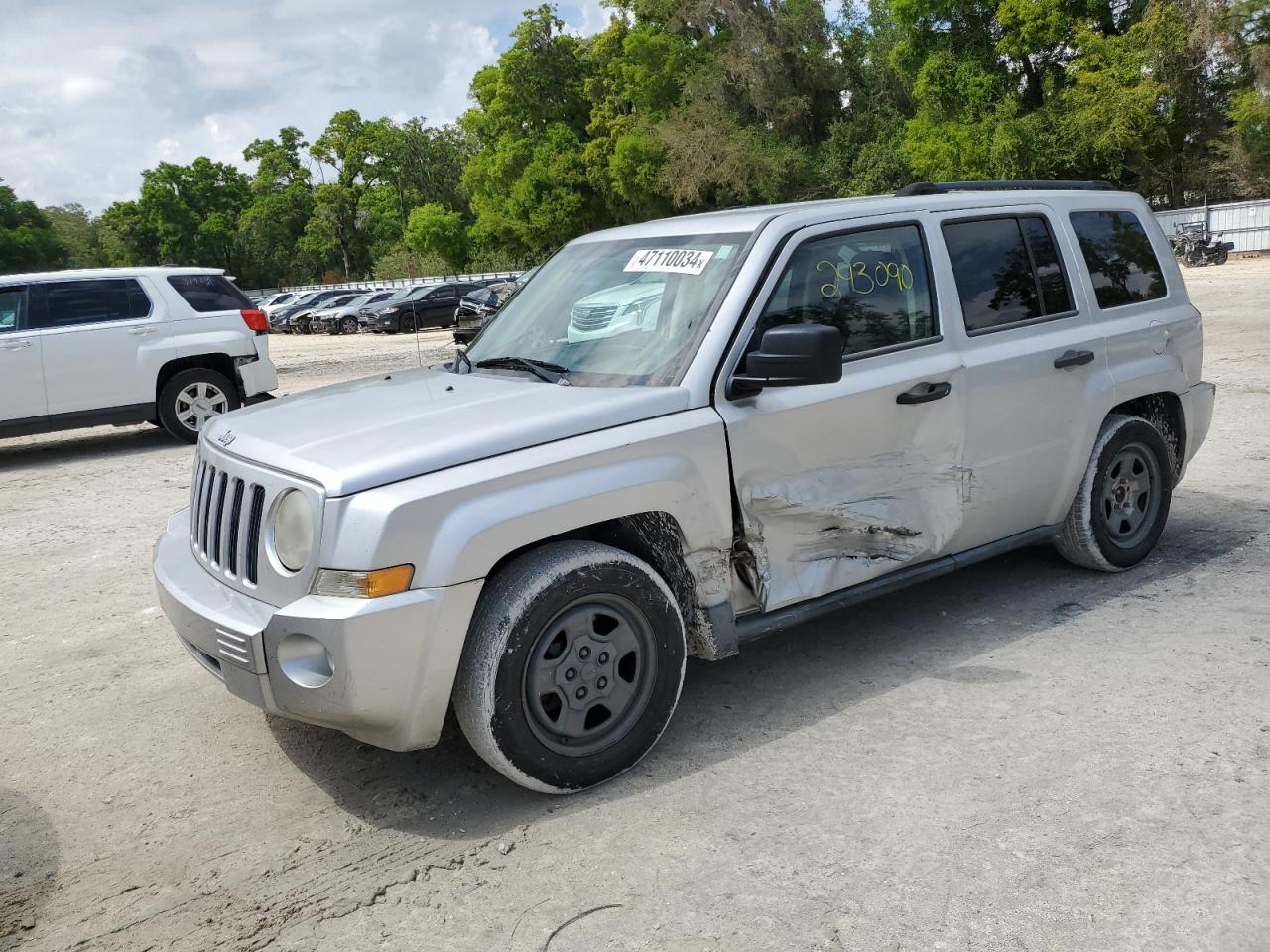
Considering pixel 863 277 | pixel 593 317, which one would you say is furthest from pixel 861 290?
pixel 593 317

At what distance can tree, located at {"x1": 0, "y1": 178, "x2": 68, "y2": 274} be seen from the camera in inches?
3964

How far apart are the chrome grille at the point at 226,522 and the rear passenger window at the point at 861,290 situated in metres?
1.87

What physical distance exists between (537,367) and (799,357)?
3.53ft

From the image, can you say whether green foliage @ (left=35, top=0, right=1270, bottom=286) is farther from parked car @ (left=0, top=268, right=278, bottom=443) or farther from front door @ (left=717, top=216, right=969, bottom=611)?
front door @ (left=717, top=216, right=969, bottom=611)

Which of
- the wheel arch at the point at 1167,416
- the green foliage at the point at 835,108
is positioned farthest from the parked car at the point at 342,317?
the wheel arch at the point at 1167,416

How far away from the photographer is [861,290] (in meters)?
4.51

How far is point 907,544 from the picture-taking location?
4.58 meters

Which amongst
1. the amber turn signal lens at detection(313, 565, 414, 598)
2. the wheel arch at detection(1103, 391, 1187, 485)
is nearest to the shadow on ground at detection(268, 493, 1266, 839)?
the wheel arch at detection(1103, 391, 1187, 485)

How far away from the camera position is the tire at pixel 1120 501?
5.35 metres

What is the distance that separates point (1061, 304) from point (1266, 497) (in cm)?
276

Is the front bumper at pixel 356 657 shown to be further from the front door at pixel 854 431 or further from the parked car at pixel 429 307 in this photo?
the parked car at pixel 429 307

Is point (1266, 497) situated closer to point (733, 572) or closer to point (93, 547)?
point (733, 572)

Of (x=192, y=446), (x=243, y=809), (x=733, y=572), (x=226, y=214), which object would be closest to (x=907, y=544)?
(x=733, y=572)

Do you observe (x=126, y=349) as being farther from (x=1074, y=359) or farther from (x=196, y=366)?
(x=1074, y=359)
